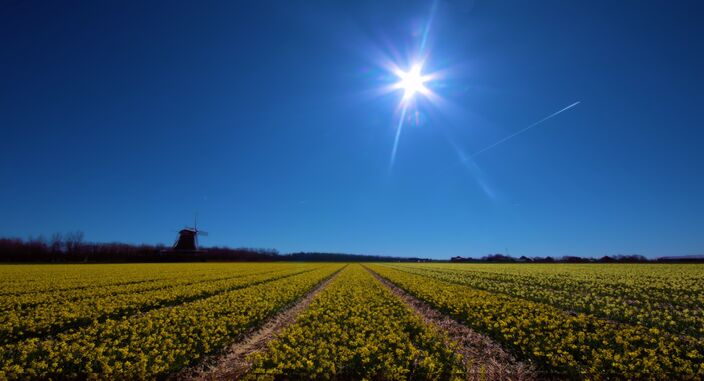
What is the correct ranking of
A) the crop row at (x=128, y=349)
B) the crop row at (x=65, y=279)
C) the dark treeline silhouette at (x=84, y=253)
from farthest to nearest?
the dark treeline silhouette at (x=84, y=253), the crop row at (x=65, y=279), the crop row at (x=128, y=349)

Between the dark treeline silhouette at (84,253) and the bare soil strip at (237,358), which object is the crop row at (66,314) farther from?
the dark treeline silhouette at (84,253)

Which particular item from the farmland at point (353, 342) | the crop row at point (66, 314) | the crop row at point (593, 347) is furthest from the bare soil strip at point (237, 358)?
the crop row at point (593, 347)

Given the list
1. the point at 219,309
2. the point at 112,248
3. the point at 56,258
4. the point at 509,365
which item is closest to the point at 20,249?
the point at 56,258

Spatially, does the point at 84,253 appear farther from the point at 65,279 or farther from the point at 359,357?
the point at 359,357

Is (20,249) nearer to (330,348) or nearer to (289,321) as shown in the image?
(289,321)

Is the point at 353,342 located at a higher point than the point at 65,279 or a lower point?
higher

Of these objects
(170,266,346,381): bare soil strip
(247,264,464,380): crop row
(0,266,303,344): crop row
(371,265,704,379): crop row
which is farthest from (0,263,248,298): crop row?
(371,265,704,379): crop row

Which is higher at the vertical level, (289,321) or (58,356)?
(58,356)

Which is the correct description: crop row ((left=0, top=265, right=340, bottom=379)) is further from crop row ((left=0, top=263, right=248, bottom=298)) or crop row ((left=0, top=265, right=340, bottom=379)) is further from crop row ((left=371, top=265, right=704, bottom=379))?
crop row ((left=0, top=263, right=248, bottom=298))

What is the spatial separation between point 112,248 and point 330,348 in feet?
373

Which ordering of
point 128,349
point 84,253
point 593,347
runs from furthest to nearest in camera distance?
point 84,253, point 593,347, point 128,349

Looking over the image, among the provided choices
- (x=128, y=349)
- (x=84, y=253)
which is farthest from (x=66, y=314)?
(x=84, y=253)

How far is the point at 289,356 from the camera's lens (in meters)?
7.63

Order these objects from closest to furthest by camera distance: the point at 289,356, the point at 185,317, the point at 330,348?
the point at 289,356 < the point at 330,348 < the point at 185,317
